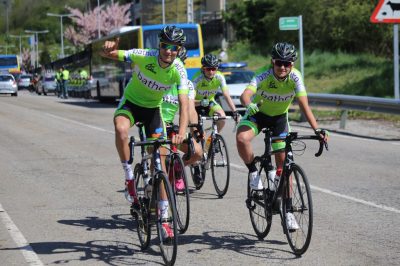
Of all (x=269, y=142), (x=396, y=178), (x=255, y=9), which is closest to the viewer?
(x=269, y=142)

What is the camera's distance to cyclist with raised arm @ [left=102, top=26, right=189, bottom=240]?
7.13 m

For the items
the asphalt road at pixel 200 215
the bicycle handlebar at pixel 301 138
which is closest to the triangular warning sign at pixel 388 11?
the asphalt road at pixel 200 215

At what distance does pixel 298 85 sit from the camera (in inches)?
292

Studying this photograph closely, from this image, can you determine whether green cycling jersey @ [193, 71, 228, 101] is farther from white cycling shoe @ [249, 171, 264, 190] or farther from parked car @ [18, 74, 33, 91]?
parked car @ [18, 74, 33, 91]

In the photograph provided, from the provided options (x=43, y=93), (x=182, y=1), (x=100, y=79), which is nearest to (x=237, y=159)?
(x=100, y=79)

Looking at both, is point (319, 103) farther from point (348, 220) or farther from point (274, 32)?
point (274, 32)

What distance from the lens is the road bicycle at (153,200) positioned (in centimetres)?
636

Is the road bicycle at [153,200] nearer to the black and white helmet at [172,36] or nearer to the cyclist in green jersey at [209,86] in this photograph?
the black and white helmet at [172,36]

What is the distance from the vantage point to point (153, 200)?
22.1 ft

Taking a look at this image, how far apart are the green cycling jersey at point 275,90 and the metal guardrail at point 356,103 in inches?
380

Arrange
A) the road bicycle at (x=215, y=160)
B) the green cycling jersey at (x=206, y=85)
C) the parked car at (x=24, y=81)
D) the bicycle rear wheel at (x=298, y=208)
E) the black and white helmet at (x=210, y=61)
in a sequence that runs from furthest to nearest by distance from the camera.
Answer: the parked car at (x=24, y=81)
the green cycling jersey at (x=206, y=85)
the black and white helmet at (x=210, y=61)
the road bicycle at (x=215, y=160)
the bicycle rear wheel at (x=298, y=208)

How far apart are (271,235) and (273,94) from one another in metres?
1.37

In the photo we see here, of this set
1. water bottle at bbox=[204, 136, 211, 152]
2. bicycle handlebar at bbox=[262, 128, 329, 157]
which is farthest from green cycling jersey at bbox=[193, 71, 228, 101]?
bicycle handlebar at bbox=[262, 128, 329, 157]

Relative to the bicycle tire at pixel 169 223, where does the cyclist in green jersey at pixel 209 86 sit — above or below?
above
